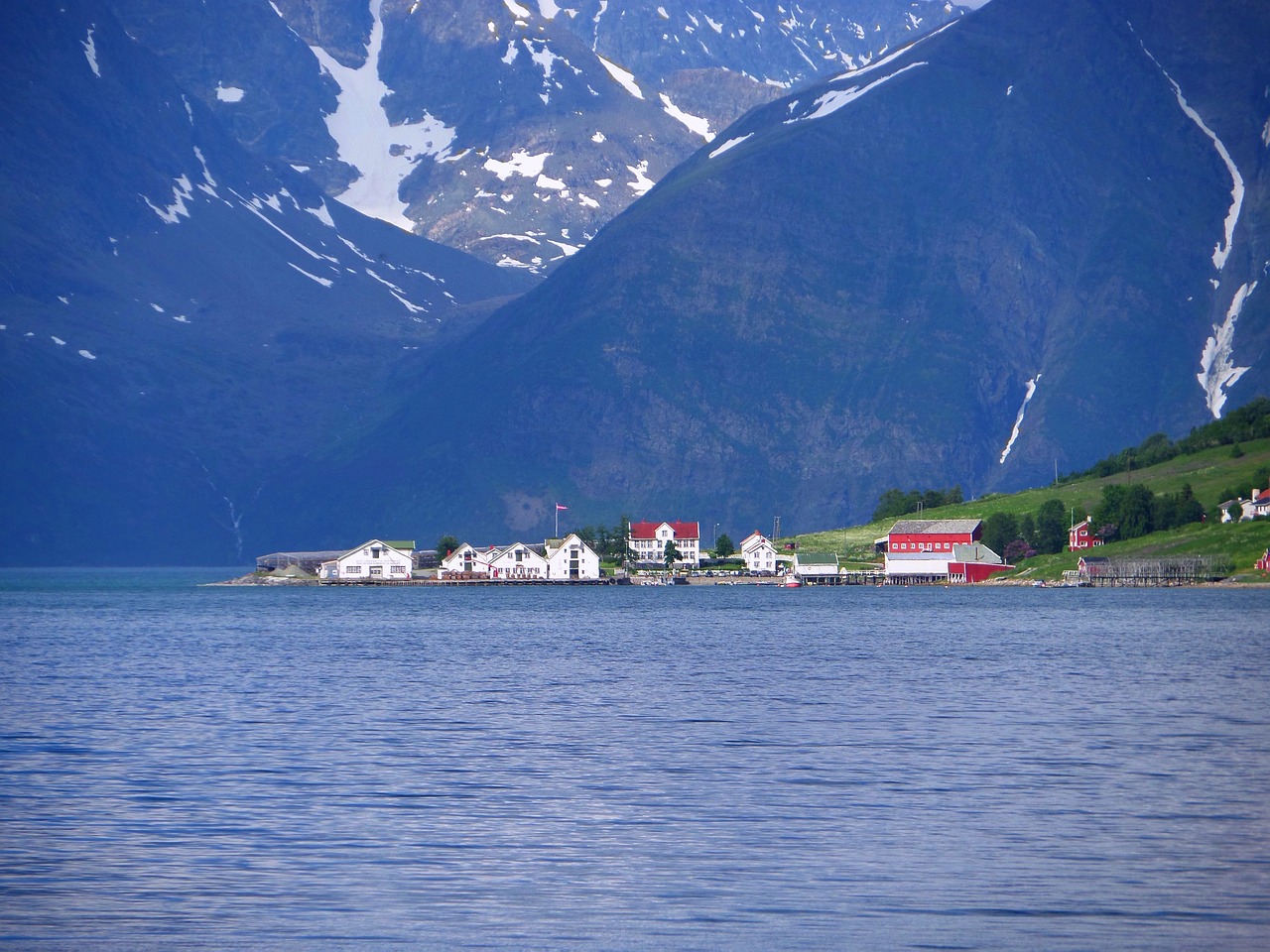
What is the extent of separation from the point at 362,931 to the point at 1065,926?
11373 mm

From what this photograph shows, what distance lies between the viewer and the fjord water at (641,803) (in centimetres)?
2981

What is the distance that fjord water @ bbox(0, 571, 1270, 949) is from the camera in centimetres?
2981

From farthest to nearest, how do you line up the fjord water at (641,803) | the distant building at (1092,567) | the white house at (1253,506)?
the distant building at (1092,567) → the white house at (1253,506) → the fjord water at (641,803)

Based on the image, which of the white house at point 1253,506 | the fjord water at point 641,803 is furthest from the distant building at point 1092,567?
the fjord water at point 641,803

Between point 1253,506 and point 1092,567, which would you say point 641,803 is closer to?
point 1092,567

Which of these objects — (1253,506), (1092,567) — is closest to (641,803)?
(1092,567)

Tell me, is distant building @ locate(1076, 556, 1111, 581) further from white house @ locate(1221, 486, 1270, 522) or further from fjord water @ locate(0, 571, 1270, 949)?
fjord water @ locate(0, 571, 1270, 949)

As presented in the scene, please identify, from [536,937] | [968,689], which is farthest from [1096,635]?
[536,937]

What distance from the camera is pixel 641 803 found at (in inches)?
1610

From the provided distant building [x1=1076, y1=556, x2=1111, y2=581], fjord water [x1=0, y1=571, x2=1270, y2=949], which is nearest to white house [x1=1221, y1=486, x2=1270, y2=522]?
distant building [x1=1076, y1=556, x2=1111, y2=581]

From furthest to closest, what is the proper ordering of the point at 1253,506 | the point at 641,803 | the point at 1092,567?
the point at 1092,567, the point at 1253,506, the point at 641,803

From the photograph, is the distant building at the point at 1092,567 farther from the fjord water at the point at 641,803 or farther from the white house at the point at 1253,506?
the fjord water at the point at 641,803

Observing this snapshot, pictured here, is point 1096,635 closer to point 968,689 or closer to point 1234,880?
point 968,689

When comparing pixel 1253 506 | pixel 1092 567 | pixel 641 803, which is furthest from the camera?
pixel 1092 567
